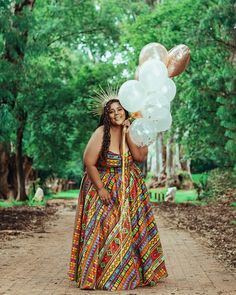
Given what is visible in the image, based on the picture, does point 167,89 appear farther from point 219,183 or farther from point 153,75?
point 219,183

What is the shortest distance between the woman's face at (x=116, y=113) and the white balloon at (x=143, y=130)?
353mm

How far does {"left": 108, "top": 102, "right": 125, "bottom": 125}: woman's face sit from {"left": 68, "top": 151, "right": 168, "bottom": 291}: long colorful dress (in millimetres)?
372

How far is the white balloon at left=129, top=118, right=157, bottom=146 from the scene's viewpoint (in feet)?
25.1

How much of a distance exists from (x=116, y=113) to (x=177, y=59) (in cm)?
93

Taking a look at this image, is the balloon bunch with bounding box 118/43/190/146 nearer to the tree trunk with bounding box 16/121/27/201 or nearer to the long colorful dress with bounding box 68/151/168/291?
the long colorful dress with bounding box 68/151/168/291

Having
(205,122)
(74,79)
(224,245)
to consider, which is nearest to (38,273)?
(224,245)

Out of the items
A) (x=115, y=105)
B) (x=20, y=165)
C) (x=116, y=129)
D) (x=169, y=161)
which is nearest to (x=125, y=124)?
(x=116, y=129)

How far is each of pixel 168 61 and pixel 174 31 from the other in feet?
55.9

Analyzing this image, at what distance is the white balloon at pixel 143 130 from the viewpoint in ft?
25.1

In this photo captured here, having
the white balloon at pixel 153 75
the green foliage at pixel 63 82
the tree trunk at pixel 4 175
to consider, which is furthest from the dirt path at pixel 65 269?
the tree trunk at pixel 4 175

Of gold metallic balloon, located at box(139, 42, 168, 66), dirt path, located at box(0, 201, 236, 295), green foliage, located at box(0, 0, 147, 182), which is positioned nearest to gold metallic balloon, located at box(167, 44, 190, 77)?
gold metallic balloon, located at box(139, 42, 168, 66)

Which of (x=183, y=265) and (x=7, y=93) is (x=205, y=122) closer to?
(x=7, y=93)

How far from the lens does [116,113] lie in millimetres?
8055

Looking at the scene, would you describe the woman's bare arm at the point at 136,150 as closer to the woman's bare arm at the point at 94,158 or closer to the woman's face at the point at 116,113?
the woman's face at the point at 116,113
